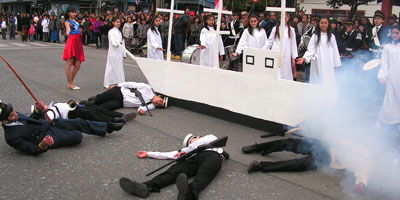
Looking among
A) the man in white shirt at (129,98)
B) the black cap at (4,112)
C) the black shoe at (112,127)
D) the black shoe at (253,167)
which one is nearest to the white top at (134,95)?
the man in white shirt at (129,98)

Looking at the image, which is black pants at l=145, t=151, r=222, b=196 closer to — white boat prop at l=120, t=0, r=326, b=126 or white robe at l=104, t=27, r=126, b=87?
white boat prop at l=120, t=0, r=326, b=126

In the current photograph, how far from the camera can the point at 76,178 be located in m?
4.12

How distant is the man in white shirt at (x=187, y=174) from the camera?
142 inches

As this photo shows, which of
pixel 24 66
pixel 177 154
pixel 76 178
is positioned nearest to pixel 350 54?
pixel 177 154

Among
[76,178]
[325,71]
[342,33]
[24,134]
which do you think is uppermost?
[342,33]

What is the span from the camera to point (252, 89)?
5.96 m

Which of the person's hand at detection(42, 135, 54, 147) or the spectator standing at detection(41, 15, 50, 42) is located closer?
the person's hand at detection(42, 135, 54, 147)

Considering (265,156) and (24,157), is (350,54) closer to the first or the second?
(265,156)

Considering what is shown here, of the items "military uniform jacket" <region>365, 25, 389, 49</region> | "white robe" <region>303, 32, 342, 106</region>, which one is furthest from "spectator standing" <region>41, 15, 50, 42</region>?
"white robe" <region>303, 32, 342, 106</region>

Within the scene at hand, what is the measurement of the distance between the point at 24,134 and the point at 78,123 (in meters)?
0.73

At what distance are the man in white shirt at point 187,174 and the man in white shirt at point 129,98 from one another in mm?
2490

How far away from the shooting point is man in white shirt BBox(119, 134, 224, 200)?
361cm

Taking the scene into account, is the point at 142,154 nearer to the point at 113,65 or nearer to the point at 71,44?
the point at 113,65

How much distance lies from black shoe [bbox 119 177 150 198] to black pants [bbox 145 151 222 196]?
0.11 meters
